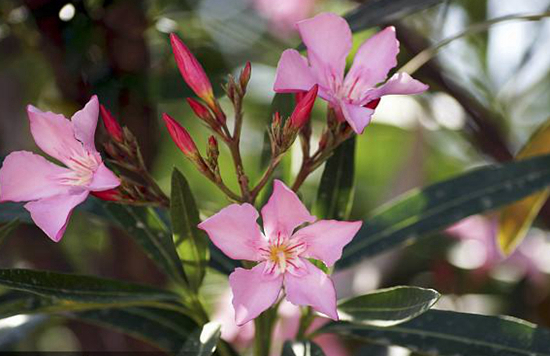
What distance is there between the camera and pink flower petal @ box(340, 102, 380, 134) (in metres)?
0.84

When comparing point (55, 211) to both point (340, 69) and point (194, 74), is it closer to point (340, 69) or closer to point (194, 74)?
point (194, 74)

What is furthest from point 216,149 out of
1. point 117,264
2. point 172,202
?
point 117,264

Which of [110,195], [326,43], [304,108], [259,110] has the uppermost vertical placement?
[259,110]

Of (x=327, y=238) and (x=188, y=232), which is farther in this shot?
(x=188, y=232)

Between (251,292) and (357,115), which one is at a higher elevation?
(357,115)

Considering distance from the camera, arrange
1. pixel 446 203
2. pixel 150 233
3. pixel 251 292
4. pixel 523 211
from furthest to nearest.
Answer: pixel 523 211 → pixel 446 203 → pixel 150 233 → pixel 251 292

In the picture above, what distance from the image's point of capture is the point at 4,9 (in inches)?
54.4

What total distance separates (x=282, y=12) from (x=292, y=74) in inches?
41.2

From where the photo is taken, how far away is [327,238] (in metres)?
0.84

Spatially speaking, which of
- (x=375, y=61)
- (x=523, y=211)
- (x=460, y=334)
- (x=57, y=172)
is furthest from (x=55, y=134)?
(x=523, y=211)

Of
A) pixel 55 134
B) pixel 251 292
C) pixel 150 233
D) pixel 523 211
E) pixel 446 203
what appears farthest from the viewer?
pixel 523 211

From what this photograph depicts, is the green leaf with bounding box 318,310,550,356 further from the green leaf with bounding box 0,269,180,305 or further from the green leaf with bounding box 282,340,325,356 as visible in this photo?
the green leaf with bounding box 0,269,180,305

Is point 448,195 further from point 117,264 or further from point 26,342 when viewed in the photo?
point 26,342

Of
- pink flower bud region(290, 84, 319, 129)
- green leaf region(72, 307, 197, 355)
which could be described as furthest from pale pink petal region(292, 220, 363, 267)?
green leaf region(72, 307, 197, 355)
